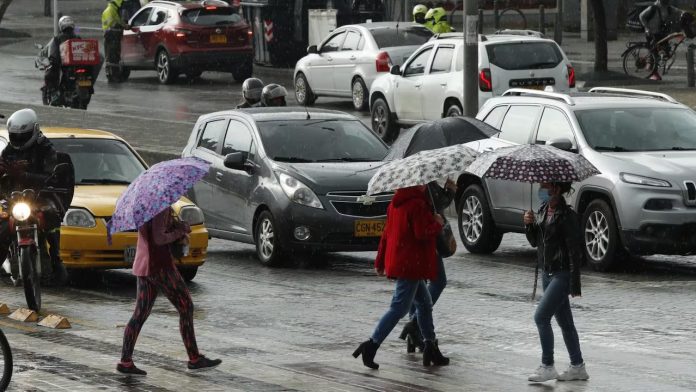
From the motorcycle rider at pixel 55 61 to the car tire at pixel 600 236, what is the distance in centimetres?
1541

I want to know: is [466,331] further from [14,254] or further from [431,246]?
[14,254]

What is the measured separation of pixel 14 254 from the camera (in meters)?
14.1

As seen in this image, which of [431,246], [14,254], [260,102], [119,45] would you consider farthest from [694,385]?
[119,45]

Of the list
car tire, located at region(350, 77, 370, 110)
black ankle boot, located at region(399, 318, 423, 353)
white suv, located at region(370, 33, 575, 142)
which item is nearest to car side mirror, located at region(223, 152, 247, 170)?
black ankle boot, located at region(399, 318, 423, 353)

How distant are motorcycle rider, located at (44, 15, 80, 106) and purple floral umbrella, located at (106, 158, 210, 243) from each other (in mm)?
19523

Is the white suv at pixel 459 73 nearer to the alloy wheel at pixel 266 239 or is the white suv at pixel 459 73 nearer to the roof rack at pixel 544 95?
the roof rack at pixel 544 95

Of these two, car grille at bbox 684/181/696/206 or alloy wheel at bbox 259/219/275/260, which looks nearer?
car grille at bbox 684/181/696/206

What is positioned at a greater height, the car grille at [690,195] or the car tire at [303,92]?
the car grille at [690,195]

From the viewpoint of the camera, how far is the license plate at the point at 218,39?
37.4 m

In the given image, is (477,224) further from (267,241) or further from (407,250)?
(407,250)

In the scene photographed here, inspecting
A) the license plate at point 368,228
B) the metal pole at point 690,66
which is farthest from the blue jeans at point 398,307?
the metal pole at point 690,66

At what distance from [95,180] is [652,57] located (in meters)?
20.5

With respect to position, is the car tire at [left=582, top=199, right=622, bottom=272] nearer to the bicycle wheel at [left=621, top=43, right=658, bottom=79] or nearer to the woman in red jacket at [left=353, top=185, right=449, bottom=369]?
the woman in red jacket at [left=353, top=185, right=449, bottom=369]

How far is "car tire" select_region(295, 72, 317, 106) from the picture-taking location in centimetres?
3312
